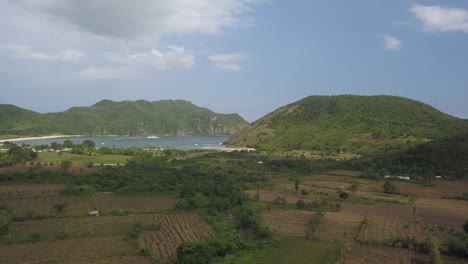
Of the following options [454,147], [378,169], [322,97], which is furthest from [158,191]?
[322,97]

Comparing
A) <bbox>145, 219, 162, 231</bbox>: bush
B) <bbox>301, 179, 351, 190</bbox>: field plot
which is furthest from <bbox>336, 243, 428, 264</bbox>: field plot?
<bbox>301, 179, 351, 190</bbox>: field plot

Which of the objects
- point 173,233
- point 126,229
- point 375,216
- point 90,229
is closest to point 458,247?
point 375,216

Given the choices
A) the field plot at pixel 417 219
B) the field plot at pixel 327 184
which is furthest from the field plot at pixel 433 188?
the field plot at pixel 417 219

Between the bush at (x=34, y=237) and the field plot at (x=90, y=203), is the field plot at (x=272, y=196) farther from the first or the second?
the bush at (x=34, y=237)

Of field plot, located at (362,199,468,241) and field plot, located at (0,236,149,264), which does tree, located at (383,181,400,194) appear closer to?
field plot, located at (362,199,468,241)

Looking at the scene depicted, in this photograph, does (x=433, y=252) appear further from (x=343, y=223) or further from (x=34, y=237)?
(x=34, y=237)
